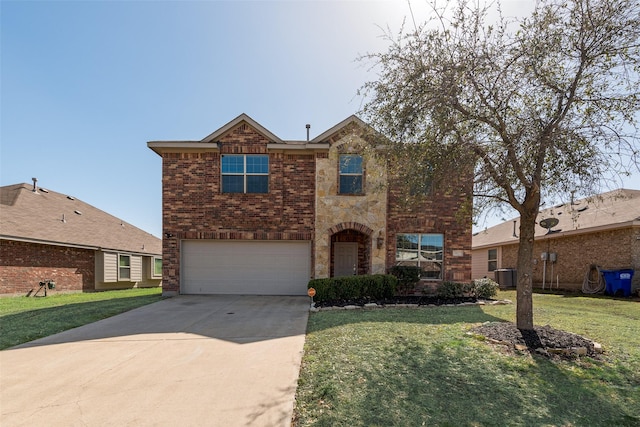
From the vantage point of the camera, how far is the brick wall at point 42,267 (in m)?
12.6

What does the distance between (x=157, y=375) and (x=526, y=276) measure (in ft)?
20.0

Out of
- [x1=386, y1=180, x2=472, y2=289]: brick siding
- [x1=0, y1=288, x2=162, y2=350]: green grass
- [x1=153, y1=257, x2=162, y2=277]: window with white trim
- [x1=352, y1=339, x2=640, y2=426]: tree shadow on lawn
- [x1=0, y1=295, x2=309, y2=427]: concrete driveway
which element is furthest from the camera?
[x1=153, y1=257, x2=162, y2=277]: window with white trim

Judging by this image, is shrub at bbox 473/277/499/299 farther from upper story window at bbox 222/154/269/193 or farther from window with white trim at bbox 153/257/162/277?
window with white trim at bbox 153/257/162/277

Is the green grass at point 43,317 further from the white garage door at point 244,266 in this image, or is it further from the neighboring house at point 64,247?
the neighboring house at point 64,247

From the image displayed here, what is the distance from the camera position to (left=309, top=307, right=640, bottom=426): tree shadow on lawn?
10.7 feet

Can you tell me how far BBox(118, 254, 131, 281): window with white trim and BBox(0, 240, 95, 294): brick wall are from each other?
1419 mm

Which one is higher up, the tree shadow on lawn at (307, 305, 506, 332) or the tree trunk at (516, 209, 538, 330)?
the tree trunk at (516, 209, 538, 330)

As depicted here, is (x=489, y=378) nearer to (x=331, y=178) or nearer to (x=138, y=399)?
(x=138, y=399)

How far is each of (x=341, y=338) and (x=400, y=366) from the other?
159 centimetres

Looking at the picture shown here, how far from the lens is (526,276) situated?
5906mm

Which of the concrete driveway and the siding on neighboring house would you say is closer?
the concrete driveway

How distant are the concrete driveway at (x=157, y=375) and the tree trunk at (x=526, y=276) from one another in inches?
155

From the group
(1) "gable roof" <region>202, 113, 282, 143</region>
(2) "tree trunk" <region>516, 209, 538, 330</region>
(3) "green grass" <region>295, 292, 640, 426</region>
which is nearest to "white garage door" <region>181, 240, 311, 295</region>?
(1) "gable roof" <region>202, 113, 282, 143</region>

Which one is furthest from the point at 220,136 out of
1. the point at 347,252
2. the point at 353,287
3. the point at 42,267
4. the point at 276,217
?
the point at 42,267
